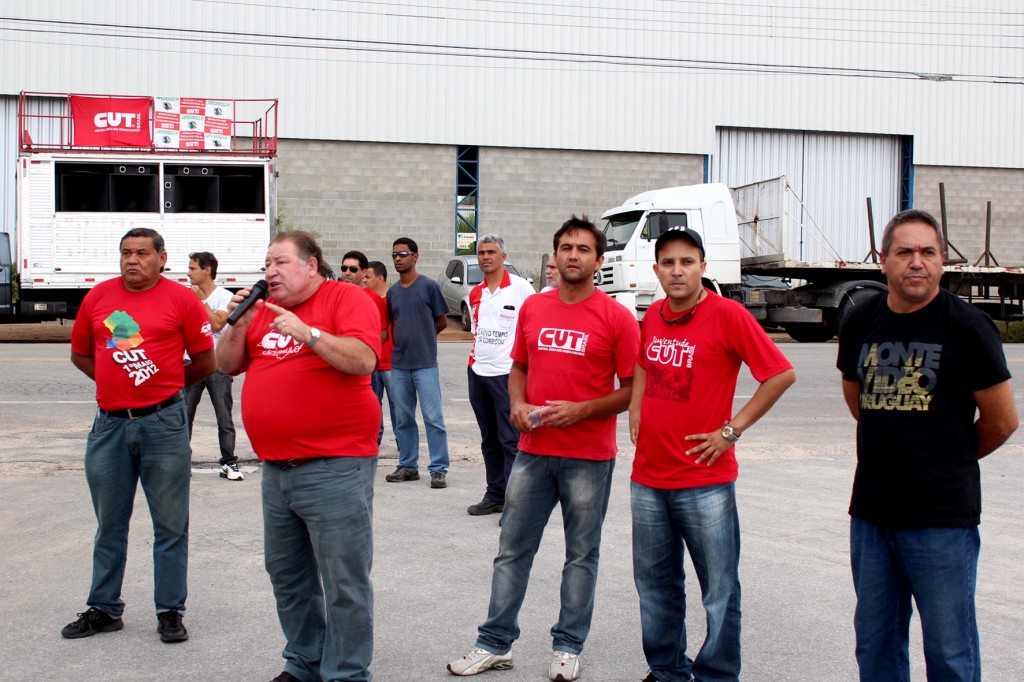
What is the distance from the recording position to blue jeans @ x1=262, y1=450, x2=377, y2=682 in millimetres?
4090

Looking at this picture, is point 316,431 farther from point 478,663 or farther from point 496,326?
point 496,326

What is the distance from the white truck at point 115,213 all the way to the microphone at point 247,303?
48.6 ft

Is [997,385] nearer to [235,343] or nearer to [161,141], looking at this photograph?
[235,343]

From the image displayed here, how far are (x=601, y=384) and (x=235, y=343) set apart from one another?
1.54m

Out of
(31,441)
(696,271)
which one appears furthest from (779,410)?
(696,271)

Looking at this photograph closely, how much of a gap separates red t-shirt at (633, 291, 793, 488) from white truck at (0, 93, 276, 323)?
1546 centimetres

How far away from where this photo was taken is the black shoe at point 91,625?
4.90 m

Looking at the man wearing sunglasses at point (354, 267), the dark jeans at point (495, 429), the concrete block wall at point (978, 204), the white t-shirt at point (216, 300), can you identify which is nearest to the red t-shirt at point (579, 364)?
the dark jeans at point (495, 429)

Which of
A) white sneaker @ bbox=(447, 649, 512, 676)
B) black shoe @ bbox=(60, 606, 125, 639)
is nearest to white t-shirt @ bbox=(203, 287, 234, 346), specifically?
black shoe @ bbox=(60, 606, 125, 639)

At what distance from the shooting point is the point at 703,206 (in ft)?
73.2

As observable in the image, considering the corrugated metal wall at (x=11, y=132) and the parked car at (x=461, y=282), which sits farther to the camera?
the corrugated metal wall at (x=11, y=132)

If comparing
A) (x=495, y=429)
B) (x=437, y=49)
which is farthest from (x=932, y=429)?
(x=437, y=49)

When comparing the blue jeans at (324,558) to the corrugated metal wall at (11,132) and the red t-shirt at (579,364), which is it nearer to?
the red t-shirt at (579,364)

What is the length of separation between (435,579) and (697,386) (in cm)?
237
